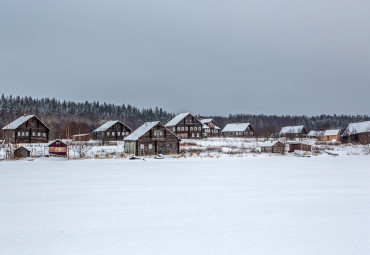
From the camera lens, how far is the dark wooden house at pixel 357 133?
6519 centimetres

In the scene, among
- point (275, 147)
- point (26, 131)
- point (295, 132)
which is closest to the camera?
point (275, 147)

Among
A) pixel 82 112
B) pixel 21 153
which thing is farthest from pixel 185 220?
pixel 82 112

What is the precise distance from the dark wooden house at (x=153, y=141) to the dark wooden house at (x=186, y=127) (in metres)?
25.7

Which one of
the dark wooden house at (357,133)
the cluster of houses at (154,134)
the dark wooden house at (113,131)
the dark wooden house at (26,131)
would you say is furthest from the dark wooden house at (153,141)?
the dark wooden house at (357,133)

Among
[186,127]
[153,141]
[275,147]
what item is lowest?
[275,147]

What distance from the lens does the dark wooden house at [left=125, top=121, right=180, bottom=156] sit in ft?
143

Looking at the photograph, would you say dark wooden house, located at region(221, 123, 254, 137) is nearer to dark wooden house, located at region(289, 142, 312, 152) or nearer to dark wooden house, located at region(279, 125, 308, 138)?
dark wooden house, located at region(279, 125, 308, 138)

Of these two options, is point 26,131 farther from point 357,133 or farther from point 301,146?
point 357,133

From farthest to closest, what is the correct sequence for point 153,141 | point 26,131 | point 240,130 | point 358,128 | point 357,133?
1. point 240,130
2. point 358,128
3. point 357,133
4. point 26,131
5. point 153,141

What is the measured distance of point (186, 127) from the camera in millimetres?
71938

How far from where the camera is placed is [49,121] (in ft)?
382

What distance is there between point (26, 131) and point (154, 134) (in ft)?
87.0

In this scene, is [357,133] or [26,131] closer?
[26,131]

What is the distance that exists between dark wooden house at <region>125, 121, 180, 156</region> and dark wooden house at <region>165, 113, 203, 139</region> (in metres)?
25.7
